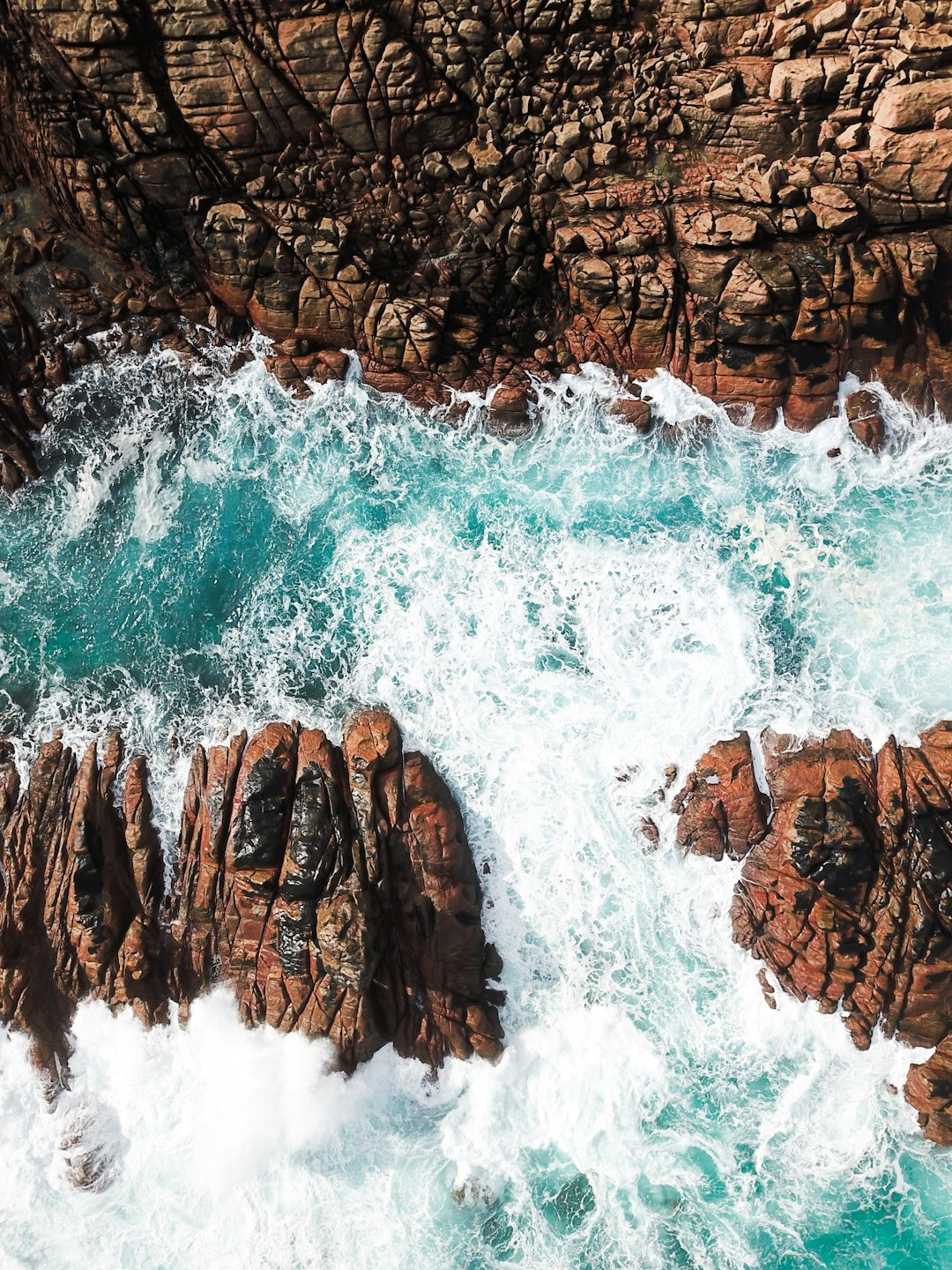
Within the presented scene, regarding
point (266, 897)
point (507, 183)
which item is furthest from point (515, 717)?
point (507, 183)

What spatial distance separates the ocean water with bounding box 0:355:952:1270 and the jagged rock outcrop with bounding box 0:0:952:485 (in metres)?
2.08

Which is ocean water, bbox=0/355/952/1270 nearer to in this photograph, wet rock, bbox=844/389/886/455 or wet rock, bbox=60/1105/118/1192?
wet rock, bbox=60/1105/118/1192

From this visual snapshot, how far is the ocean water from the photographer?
72.4ft

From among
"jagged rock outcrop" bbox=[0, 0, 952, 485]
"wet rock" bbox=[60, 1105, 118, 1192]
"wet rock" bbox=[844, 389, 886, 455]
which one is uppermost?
"jagged rock outcrop" bbox=[0, 0, 952, 485]

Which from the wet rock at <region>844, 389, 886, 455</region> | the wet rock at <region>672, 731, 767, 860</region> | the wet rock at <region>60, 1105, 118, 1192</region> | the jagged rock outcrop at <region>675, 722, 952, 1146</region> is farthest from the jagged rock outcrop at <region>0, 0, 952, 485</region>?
the wet rock at <region>60, 1105, 118, 1192</region>

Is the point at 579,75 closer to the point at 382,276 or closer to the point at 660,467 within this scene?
the point at 382,276

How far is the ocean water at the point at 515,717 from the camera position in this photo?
22.1 m

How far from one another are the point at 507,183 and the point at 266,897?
69.1 ft

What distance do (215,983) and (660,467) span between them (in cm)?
1982

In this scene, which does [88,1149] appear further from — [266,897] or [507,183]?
[507,183]

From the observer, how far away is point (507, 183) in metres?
22.6

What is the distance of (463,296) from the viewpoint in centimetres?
2352

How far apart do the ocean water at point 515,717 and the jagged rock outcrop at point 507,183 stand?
81.7 inches

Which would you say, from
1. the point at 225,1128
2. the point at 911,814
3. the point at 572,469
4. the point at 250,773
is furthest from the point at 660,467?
the point at 225,1128
